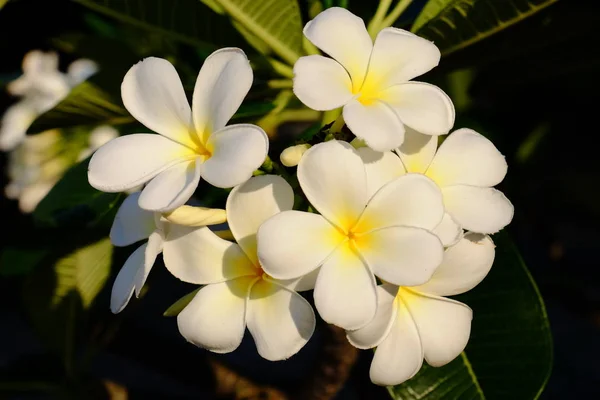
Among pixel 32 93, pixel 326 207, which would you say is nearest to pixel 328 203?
pixel 326 207

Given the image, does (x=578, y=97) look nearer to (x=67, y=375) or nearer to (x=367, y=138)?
(x=367, y=138)

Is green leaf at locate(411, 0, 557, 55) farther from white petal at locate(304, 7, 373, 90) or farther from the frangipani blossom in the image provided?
the frangipani blossom

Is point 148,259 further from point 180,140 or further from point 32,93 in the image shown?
point 32,93

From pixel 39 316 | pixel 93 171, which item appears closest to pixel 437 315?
pixel 93 171

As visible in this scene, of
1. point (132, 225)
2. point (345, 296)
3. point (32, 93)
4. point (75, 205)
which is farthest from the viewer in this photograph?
point (32, 93)

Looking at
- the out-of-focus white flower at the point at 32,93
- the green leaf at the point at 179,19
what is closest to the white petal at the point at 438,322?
the green leaf at the point at 179,19

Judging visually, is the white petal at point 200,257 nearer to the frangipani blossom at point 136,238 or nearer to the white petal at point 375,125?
the frangipani blossom at point 136,238
